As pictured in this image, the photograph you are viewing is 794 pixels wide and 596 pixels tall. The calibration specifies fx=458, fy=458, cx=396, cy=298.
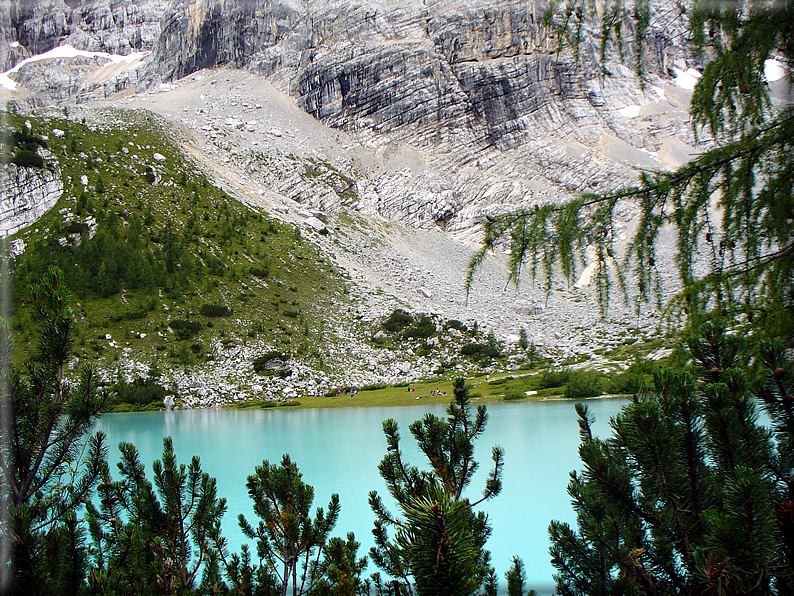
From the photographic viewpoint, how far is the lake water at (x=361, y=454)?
236 inches

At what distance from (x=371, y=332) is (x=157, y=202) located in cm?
2170

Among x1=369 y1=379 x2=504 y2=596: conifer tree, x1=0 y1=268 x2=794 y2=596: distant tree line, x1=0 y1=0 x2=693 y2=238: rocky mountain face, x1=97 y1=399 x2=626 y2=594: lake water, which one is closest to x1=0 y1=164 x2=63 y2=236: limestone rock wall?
x1=97 y1=399 x2=626 y2=594: lake water

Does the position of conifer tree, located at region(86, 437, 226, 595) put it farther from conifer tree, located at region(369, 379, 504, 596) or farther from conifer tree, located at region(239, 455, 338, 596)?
conifer tree, located at region(369, 379, 504, 596)

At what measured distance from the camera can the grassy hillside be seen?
28.2 metres

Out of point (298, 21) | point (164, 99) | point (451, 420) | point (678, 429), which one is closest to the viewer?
point (678, 429)

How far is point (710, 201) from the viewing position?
81.4 inches

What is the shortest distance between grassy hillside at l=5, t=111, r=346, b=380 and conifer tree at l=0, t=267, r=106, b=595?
2588 cm

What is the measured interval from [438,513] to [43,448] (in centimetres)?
178

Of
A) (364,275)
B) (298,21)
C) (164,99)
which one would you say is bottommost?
(364,275)

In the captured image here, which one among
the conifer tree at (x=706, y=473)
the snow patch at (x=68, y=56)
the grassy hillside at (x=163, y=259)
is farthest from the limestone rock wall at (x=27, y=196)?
the snow patch at (x=68, y=56)

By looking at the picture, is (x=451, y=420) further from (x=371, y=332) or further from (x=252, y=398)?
(x=371, y=332)

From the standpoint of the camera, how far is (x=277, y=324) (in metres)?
30.7

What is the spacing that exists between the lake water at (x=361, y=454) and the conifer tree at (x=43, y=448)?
80.7 inches

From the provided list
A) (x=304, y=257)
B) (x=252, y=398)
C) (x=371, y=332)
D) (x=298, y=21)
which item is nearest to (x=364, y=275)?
(x=304, y=257)
